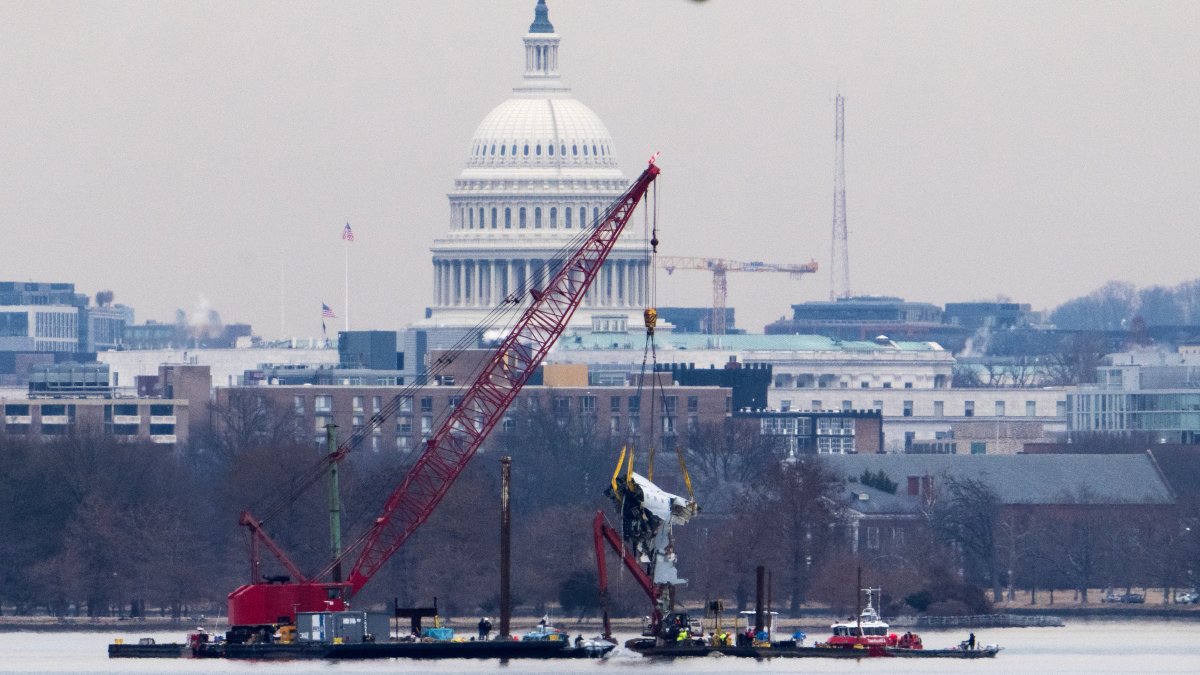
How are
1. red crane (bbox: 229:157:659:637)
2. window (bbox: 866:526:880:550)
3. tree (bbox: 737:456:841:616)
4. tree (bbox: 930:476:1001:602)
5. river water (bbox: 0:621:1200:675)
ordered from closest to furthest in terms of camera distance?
river water (bbox: 0:621:1200:675)
red crane (bbox: 229:157:659:637)
tree (bbox: 737:456:841:616)
tree (bbox: 930:476:1001:602)
window (bbox: 866:526:880:550)

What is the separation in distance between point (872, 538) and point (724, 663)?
5104 centimetres

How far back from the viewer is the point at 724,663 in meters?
146

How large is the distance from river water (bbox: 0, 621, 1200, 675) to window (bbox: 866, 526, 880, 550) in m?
34.5

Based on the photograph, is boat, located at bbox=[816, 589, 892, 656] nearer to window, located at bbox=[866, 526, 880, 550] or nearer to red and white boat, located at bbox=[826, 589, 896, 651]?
red and white boat, located at bbox=[826, 589, 896, 651]

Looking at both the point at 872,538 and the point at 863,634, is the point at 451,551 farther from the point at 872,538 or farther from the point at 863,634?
the point at 872,538

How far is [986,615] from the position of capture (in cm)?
17275

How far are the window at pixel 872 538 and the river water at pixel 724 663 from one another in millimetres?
34545

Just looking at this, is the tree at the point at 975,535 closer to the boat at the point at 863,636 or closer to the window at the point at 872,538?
the window at the point at 872,538

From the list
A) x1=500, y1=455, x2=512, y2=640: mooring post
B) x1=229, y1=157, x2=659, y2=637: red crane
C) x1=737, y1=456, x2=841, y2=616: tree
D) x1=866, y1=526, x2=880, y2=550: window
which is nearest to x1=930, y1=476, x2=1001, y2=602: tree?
x1=866, y1=526, x2=880, y2=550: window

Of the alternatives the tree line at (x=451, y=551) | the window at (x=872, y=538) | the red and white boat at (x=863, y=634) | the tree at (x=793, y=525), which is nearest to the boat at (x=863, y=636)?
the red and white boat at (x=863, y=634)

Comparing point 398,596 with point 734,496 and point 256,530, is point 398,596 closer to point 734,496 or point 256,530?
point 256,530

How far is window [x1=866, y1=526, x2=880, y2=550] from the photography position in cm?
19500

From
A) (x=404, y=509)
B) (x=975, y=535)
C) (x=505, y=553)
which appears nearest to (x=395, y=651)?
(x=505, y=553)

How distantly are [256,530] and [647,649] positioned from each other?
16.8 meters
